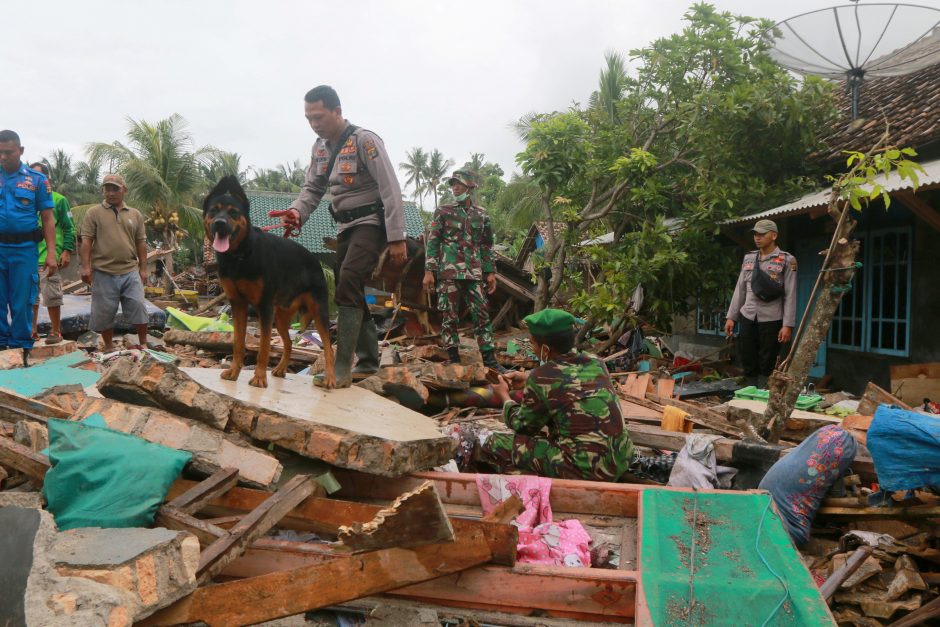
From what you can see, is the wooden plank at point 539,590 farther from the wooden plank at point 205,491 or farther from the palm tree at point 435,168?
the palm tree at point 435,168

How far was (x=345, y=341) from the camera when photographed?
455 cm

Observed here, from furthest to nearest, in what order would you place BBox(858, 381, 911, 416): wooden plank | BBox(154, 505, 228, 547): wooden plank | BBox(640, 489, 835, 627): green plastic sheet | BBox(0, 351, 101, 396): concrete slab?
BBox(858, 381, 911, 416): wooden plank
BBox(0, 351, 101, 396): concrete slab
BBox(154, 505, 228, 547): wooden plank
BBox(640, 489, 835, 627): green plastic sheet

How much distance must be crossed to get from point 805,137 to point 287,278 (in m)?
8.04

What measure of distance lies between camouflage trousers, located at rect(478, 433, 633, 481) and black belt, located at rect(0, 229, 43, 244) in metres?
5.44

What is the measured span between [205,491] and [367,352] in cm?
243

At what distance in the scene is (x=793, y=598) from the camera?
2328 mm

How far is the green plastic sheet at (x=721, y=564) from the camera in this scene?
230cm

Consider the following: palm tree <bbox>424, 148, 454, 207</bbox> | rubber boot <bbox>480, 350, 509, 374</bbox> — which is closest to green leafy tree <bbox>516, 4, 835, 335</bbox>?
rubber boot <bbox>480, 350, 509, 374</bbox>

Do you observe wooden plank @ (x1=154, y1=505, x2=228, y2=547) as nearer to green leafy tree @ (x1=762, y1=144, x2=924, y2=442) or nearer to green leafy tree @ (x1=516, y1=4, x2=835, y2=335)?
green leafy tree @ (x1=762, y1=144, x2=924, y2=442)

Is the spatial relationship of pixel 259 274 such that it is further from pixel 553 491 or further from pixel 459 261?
pixel 459 261

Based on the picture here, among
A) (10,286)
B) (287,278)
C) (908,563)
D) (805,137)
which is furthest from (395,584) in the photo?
(805,137)

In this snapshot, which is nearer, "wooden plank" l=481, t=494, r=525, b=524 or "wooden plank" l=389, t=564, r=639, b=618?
"wooden plank" l=389, t=564, r=639, b=618

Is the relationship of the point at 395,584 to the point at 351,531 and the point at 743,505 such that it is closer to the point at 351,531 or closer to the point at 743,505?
the point at 351,531

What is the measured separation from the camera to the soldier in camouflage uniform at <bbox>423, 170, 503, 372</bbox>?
22.5 ft
